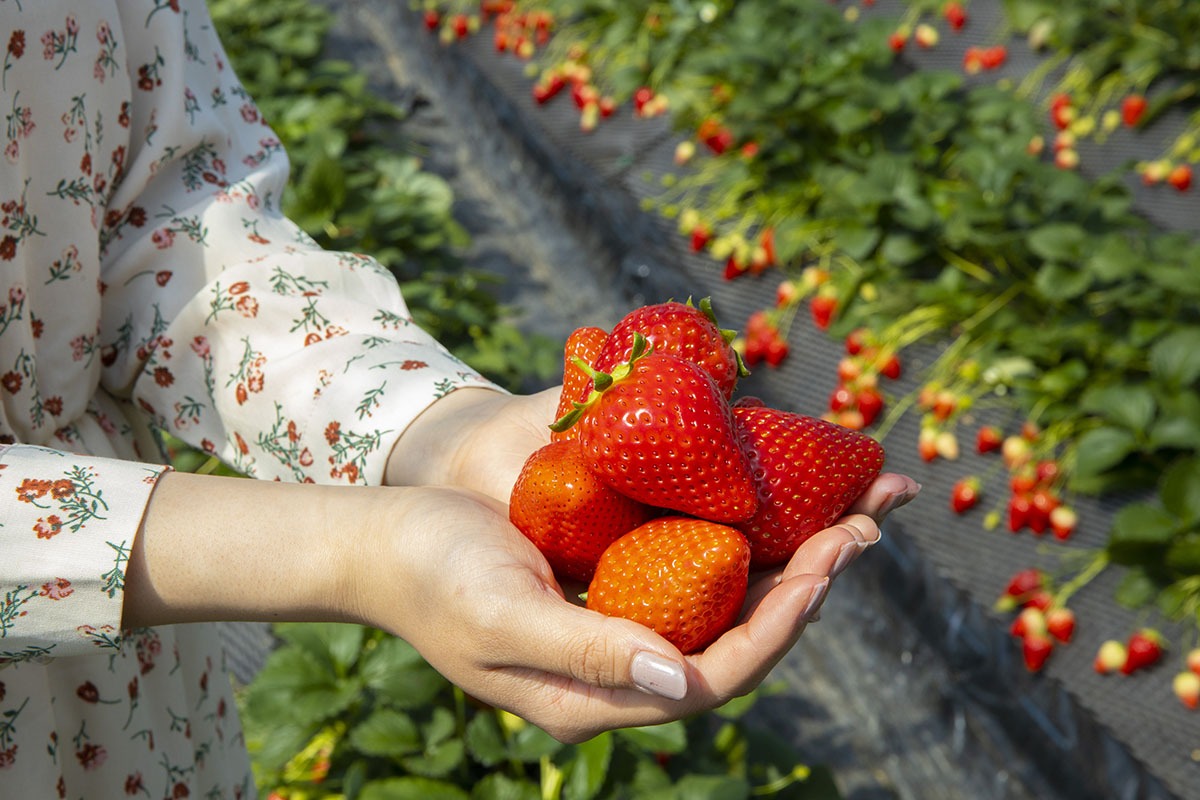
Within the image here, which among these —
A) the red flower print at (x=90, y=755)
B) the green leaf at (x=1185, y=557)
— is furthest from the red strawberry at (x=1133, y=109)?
the red flower print at (x=90, y=755)

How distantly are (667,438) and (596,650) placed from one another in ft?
0.70

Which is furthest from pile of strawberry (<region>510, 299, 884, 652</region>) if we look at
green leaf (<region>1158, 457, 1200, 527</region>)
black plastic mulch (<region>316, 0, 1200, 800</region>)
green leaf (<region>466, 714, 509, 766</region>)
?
green leaf (<region>1158, 457, 1200, 527</region>)

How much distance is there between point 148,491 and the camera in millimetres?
880

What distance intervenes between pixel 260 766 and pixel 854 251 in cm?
202

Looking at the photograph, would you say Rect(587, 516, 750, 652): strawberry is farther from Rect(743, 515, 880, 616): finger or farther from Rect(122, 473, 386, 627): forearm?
Rect(122, 473, 386, 627): forearm

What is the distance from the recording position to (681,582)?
0.95 m

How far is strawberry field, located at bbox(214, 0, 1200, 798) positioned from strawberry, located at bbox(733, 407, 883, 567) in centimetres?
82

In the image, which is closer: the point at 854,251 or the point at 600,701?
the point at 600,701

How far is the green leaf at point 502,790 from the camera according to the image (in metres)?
1.85

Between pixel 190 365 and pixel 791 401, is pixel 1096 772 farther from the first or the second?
pixel 190 365

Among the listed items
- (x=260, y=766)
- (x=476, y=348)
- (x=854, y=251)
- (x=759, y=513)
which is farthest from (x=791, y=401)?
(x=759, y=513)

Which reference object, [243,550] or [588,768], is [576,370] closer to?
[243,550]

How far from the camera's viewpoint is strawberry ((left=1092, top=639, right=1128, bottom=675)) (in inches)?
89.2

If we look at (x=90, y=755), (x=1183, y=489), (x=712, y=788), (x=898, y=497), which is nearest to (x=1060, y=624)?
(x=1183, y=489)
